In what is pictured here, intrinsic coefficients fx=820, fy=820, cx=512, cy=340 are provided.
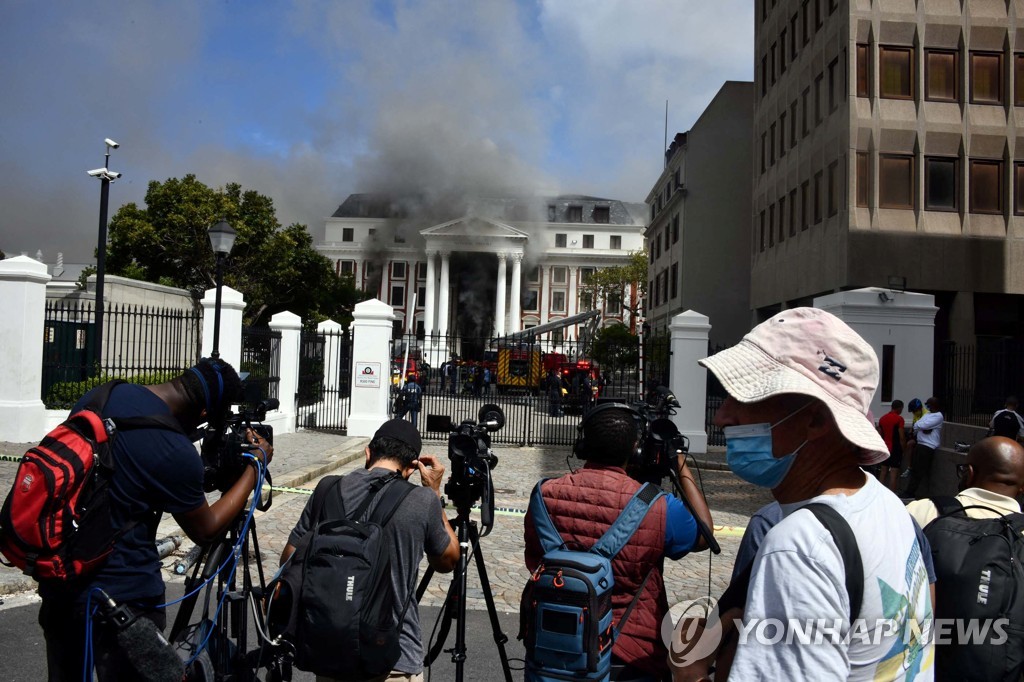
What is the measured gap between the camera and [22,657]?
4.54 metres

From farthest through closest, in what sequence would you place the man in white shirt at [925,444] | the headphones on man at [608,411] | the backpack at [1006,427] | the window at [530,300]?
the window at [530,300] → the man in white shirt at [925,444] → the backpack at [1006,427] → the headphones on man at [608,411]

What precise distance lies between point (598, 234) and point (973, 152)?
6446 centimetres

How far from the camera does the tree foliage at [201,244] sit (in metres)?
38.4

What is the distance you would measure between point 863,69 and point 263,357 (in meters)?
18.2

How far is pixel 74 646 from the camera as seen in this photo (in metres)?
2.59

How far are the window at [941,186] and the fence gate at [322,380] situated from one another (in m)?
16.7

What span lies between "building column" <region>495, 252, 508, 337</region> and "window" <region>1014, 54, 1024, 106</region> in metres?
56.8

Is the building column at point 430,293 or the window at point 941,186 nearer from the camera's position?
the window at point 941,186

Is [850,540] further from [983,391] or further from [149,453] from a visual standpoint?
[983,391]

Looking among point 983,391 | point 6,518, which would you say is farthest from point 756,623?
point 983,391

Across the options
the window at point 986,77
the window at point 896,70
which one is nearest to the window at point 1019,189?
the window at point 986,77

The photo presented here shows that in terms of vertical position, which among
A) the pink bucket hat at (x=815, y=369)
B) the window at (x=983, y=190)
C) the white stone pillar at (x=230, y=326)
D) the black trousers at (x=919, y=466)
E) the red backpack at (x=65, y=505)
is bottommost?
the black trousers at (x=919, y=466)

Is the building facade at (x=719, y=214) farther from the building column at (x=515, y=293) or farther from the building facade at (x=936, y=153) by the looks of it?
the building column at (x=515, y=293)

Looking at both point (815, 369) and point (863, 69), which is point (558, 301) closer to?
point (863, 69)
